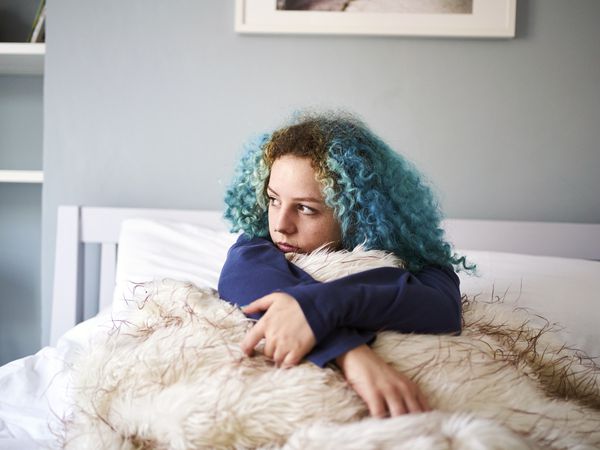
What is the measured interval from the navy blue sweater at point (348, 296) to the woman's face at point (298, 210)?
0.04m

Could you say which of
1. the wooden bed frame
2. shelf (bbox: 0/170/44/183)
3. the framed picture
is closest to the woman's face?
the wooden bed frame

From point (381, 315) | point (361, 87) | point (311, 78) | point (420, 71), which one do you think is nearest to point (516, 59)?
point (420, 71)

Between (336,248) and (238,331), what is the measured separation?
302 mm

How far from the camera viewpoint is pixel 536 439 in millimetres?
684

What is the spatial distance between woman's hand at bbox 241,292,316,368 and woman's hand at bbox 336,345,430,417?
0.06 metres

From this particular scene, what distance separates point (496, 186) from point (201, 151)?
0.95 m

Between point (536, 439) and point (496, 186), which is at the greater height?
point (496, 186)

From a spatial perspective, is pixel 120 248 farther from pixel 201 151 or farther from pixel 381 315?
pixel 381 315

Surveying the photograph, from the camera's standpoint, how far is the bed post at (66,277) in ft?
5.56

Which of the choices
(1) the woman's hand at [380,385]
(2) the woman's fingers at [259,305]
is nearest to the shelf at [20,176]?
(2) the woman's fingers at [259,305]

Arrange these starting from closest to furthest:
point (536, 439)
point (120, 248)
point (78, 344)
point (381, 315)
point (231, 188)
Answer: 1. point (536, 439)
2. point (381, 315)
3. point (231, 188)
4. point (78, 344)
5. point (120, 248)

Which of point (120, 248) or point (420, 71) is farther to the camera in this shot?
point (420, 71)

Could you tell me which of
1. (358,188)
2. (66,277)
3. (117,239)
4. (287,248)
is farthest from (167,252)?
(358,188)

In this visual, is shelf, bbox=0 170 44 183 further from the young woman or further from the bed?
the young woman
